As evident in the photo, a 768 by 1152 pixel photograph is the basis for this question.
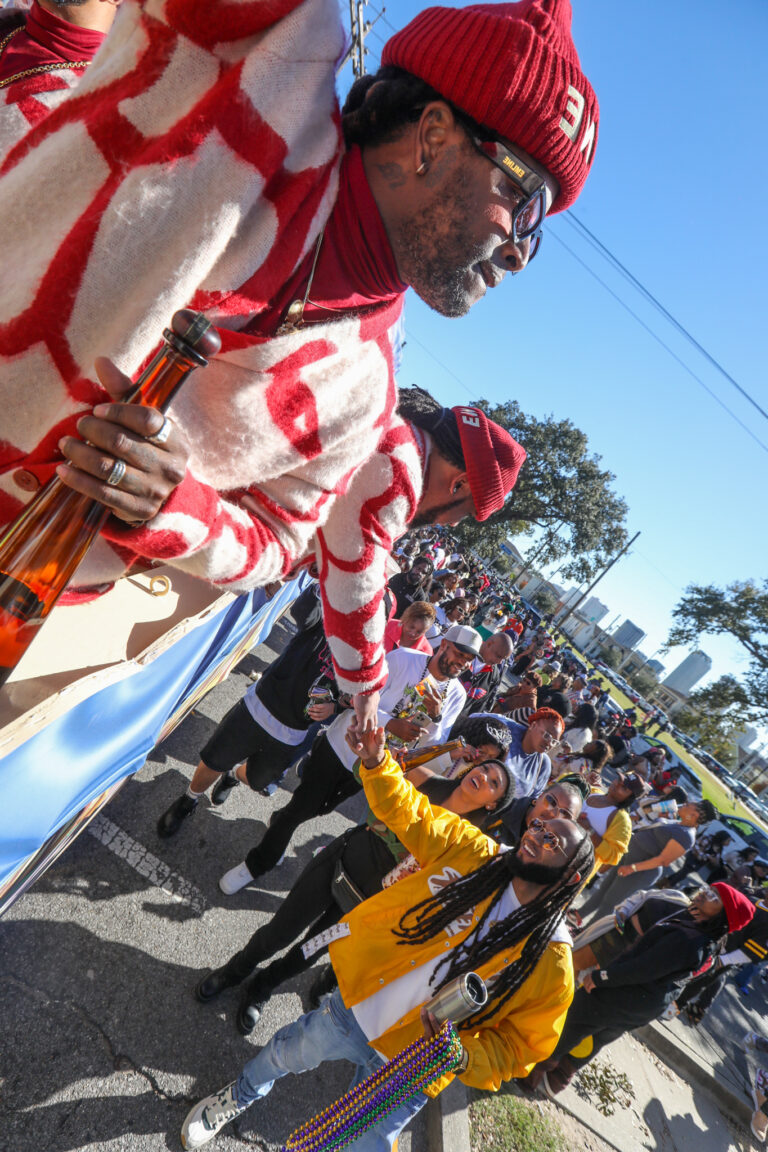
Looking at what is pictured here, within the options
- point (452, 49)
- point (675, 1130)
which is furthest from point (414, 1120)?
point (452, 49)

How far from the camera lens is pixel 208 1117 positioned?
2.37 metres

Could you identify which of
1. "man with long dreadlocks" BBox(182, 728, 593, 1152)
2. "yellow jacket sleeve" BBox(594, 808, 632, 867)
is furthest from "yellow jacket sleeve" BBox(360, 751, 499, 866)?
"yellow jacket sleeve" BBox(594, 808, 632, 867)

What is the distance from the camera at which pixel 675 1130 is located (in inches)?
183

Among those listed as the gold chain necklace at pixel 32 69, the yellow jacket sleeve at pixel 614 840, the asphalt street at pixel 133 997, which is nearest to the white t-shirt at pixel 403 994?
the asphalt street at pixel 133 997

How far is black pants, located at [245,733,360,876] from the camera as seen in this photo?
142 inches

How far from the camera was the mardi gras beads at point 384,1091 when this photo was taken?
1736 millimetres

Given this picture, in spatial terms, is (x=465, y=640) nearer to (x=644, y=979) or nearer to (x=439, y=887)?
(x=439, y=887)

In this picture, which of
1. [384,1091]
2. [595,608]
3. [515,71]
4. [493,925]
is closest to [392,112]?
[515,71]

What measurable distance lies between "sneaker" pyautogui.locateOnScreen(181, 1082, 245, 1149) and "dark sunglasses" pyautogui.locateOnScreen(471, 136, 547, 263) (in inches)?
135

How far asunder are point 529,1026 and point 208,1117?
146cm

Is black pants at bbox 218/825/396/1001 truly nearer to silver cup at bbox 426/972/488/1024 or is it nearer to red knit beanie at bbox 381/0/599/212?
silver cup at bbox 426/972/488/1024

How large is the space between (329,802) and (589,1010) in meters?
2.59

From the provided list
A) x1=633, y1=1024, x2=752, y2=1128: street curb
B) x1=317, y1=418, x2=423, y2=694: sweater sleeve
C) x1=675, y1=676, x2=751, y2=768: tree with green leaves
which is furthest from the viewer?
x1=675, y1=676, x2=751, y2=768: tree with green leaves

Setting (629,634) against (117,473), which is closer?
(117,473)
